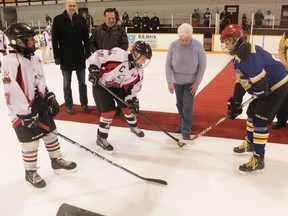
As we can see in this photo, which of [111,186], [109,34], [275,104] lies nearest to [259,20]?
[109,34]

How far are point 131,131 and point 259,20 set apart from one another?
9.17 m

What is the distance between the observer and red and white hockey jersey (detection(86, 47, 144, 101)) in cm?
258

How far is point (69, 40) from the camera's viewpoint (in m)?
3.66

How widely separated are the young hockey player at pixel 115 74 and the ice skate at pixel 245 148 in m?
1.00

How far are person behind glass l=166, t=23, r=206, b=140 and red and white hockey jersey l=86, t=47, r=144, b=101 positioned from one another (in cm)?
44

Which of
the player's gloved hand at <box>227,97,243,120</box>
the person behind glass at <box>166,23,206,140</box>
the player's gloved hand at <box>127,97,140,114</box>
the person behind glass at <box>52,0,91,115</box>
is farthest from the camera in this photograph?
the person behind glass at <box>52,0,91,115</box>

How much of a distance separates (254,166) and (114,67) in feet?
4.70

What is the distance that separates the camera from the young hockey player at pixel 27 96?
1.94 meters

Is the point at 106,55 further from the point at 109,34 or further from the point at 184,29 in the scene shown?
the point at 109,34

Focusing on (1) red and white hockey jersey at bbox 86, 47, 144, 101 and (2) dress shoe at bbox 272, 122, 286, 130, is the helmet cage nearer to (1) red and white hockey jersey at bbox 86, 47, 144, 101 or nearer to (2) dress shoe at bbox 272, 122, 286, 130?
(1) red and white hockey jersey at bbox 86, 47, 144, 101

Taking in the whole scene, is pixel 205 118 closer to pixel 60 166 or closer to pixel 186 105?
pixel 186 105

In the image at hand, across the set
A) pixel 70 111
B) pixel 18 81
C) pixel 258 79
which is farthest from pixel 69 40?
pixel 258 79

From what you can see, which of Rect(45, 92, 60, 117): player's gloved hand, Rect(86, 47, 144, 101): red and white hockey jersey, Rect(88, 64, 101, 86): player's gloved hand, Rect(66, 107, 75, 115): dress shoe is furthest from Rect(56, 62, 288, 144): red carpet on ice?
Rect(45, 92, 60, 117): player's gloved hand

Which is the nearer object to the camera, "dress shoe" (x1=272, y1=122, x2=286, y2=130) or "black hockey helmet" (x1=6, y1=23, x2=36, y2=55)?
"black hockey helmet" (x1=6, y1=23, x2=36, y2=55)
